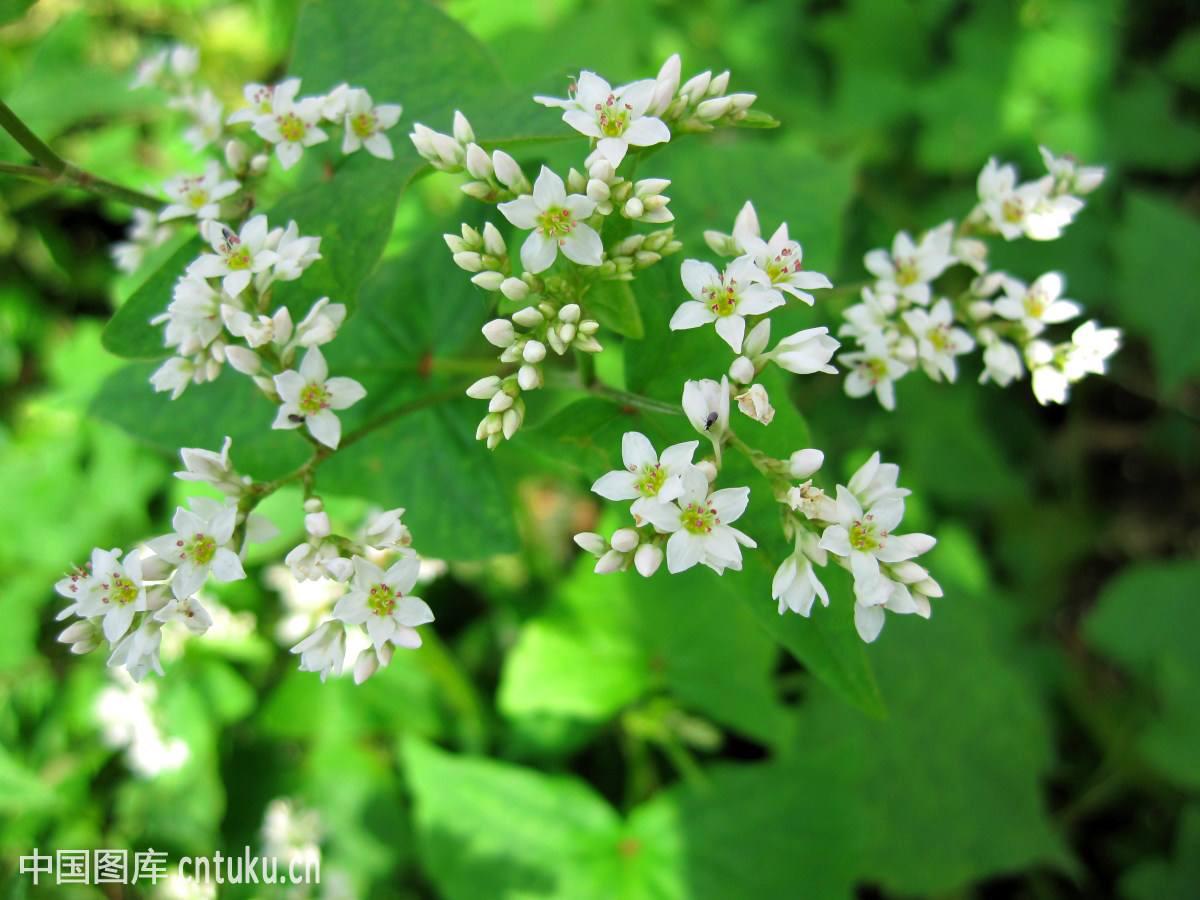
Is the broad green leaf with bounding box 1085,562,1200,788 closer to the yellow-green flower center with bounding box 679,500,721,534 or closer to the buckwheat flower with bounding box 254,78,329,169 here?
the yellow-green flower center with bounding box 679,500,721,534

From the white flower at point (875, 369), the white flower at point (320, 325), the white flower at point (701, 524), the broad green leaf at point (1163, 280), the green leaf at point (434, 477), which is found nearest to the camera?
the white flower at point (701, 524)

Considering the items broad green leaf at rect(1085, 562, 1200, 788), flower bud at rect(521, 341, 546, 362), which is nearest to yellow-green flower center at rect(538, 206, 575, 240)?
flower bud at rect(521, 341, 546, 362)

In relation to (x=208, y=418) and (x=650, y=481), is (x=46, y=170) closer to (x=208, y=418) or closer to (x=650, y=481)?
(x=208, y=418)

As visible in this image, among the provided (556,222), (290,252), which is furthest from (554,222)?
(290,252)

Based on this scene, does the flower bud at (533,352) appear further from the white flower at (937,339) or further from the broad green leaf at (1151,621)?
the broad green leaf at (1151,621)

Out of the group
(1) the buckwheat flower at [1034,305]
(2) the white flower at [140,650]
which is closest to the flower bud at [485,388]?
(2) the white flower at [140,650]

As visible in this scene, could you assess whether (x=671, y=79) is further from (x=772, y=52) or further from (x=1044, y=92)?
(x=1044, y=92)
